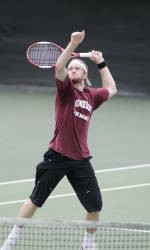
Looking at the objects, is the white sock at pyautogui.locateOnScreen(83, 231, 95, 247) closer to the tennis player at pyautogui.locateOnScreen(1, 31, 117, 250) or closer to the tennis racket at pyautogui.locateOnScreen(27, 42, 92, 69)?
the tennis player at pyautogui.locateOnScreen(1, 31, 117, 250)

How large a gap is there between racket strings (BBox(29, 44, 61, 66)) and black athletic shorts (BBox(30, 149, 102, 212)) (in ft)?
3.51

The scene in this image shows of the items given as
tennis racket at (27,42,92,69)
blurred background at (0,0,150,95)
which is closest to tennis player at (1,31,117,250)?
tennis racket at (27,42,92,69)

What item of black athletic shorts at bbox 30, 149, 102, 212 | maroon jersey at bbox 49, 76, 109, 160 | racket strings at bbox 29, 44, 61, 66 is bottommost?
black athletic shorts at bbox 30, 149, 102, 212

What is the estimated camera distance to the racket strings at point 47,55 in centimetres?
684

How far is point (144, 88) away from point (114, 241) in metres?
7.28

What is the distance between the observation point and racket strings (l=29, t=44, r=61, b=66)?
684 cm

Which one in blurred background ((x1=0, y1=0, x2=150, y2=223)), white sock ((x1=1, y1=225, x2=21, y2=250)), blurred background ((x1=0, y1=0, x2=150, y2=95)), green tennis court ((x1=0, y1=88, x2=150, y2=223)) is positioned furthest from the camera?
blurred background ((x1=0, y1=0, x2=150, y2=95))

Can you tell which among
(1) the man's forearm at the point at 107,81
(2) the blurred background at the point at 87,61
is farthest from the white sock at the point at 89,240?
(2) the blurred background at the point at 87,61

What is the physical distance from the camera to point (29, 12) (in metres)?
13.2

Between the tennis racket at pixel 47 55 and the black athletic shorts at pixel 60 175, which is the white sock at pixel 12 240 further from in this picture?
the tennis racket at pixel 47 55

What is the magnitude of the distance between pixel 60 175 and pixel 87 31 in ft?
24.4

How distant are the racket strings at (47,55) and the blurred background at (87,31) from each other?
6.31 meters

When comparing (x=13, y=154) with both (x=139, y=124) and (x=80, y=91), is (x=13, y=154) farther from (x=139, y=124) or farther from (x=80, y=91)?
(x=80, y=91)

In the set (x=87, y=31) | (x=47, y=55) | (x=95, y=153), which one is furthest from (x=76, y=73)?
(x=87, y=31)
